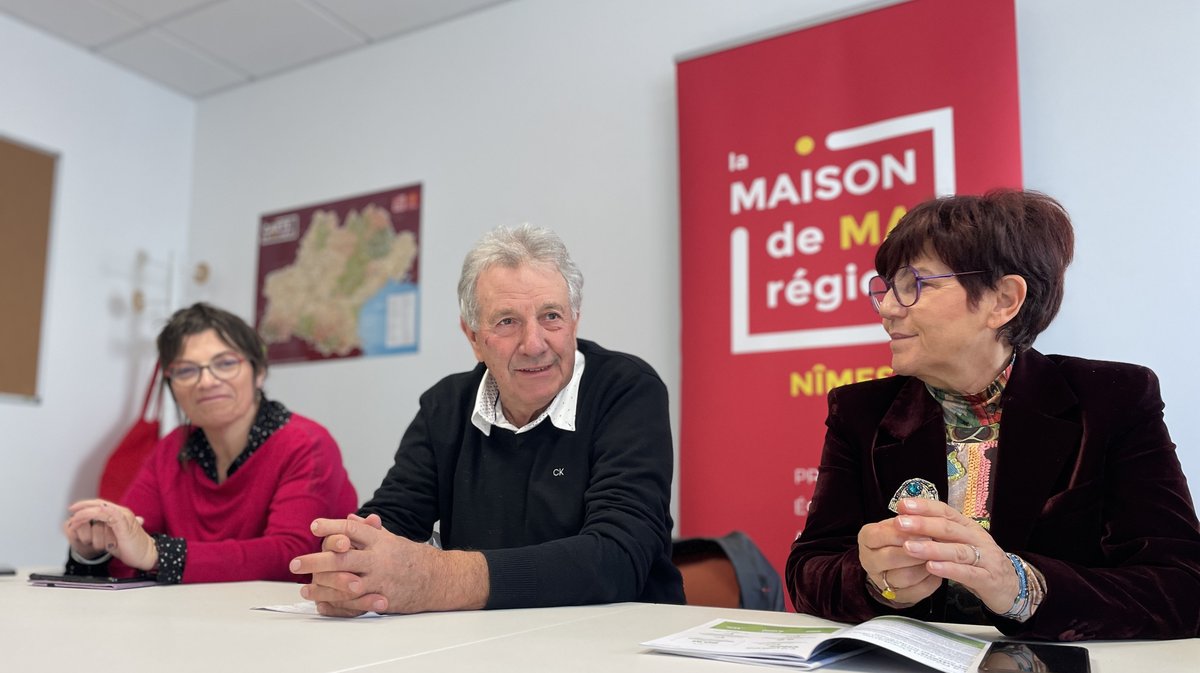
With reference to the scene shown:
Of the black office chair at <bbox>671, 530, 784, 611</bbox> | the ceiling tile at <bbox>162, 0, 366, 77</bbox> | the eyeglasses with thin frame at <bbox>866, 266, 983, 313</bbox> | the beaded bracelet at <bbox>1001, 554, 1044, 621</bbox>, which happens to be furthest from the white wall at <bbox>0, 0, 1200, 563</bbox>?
the beaded bracelet at <bbox>1001, 554, 1044, 621</bbox>

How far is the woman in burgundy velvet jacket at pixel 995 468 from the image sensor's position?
1.12m

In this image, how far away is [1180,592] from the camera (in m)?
1.17

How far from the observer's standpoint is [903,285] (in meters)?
1.49

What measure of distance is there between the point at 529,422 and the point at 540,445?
0.07 m

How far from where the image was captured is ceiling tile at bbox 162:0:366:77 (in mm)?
3629

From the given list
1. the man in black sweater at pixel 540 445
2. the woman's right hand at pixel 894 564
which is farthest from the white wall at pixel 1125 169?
the woman's right hand at pixel 894 564

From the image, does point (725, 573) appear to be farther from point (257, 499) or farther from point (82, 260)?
point (82, 260)

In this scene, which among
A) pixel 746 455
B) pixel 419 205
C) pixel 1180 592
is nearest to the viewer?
pixel 1180 592

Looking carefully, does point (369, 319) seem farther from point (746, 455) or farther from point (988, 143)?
point (988, 143)

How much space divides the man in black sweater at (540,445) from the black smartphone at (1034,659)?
60 cm

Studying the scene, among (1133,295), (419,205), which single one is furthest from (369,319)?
(1133,295)

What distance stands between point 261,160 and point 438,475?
2909 mm

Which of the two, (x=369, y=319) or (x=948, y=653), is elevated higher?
(x=369, y=319)

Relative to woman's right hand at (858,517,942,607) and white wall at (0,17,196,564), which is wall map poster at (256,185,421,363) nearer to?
white wall at (0,17,196,564)
